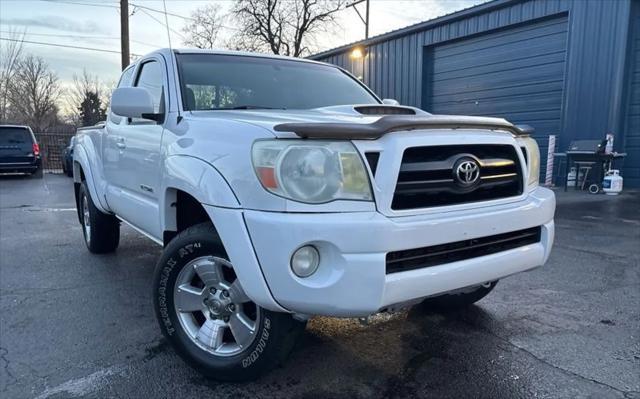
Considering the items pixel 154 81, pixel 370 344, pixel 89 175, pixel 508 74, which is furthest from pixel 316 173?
pixel 508 74

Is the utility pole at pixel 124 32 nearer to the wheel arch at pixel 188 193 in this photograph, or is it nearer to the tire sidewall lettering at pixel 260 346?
the wheel arch at pixel 188 193

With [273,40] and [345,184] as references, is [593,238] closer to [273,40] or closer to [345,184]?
[345,184]

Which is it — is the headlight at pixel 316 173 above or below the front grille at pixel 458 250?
above

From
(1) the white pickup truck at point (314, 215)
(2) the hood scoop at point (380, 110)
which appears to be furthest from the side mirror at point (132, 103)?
(2) the hood scoop at point (380, 110)

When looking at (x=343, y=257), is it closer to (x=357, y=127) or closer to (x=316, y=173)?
(x=316, y=173)

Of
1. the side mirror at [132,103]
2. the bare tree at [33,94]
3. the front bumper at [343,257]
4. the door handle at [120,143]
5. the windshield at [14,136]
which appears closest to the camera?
the front bumper at [343,257]

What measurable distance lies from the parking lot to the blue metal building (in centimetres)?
784

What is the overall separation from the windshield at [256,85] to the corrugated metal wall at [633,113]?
32.2ft

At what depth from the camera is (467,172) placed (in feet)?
7.63

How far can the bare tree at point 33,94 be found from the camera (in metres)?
35.0

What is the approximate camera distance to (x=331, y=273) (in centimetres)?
200

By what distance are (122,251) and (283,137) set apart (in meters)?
4.12

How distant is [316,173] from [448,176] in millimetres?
687

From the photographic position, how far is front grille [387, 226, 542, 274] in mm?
2088
